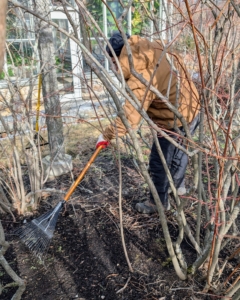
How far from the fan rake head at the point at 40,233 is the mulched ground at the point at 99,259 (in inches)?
2.1

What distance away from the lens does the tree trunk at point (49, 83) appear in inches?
110

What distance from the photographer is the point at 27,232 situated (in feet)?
7.62

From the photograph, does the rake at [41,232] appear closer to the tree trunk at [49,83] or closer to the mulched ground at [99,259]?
the mulched ground at [99,259]

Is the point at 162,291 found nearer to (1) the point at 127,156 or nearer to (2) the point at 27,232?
(2) the point at 27,232

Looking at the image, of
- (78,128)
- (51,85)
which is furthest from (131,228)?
(78,128)

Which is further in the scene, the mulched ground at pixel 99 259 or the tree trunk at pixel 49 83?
the tree trunk at pixel 49 83

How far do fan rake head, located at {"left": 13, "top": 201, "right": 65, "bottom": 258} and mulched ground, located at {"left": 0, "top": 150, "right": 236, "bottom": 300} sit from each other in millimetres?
54

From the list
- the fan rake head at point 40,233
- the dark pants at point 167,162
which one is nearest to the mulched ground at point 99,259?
the fan rake head at point 40,233

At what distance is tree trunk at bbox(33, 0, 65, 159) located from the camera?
2.79 meters

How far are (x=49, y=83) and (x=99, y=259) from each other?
1954 millimetres

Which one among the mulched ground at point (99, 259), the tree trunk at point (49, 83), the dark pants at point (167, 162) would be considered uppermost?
the tree trunk at point (49, 83)

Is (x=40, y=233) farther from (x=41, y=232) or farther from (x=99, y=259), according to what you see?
(x=99, y=259)

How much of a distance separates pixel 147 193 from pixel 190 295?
1.28 metres

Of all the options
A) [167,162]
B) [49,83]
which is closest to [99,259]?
[167,162]
